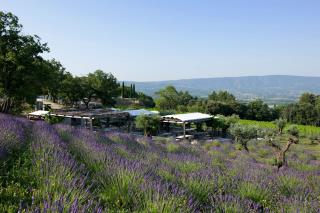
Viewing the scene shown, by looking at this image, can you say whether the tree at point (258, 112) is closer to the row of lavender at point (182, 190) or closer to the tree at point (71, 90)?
the tree at point (71, 90)

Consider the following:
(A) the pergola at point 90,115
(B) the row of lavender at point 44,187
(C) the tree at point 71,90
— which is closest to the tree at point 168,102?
(C) the tree at point 71,90

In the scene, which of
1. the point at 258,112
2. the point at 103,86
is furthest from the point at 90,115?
the point at 258,112

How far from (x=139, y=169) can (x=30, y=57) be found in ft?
61.9

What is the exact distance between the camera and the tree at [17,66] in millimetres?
20078

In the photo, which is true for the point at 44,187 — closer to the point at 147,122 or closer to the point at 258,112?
the point at 147,122

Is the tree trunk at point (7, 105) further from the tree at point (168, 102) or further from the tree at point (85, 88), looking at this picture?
the tree at point (168, 102)

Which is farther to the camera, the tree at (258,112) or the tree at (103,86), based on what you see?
the tree at (258,112)

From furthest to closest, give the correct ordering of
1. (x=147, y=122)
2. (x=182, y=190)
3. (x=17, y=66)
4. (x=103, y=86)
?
1. (x=103, y=86)
2. (x=147, y=122)
3. (x=17, y=66)
4. (x=182, y=190)

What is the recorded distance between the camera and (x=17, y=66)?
20047mm

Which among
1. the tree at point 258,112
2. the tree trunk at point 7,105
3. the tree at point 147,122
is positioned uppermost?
the tree trunk at point 7,105

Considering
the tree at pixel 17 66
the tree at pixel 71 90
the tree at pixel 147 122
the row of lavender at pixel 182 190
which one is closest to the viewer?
the row of lavender at pixel 182 190

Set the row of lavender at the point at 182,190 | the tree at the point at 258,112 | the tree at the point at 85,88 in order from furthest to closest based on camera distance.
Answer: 1. the tree at the point at 258,112
2. the tree at the point at 85,88
3. the row of lavender at the point at 182,190

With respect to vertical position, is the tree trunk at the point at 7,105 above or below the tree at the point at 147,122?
above

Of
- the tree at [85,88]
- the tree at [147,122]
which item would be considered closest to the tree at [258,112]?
the tree at [85,88]
